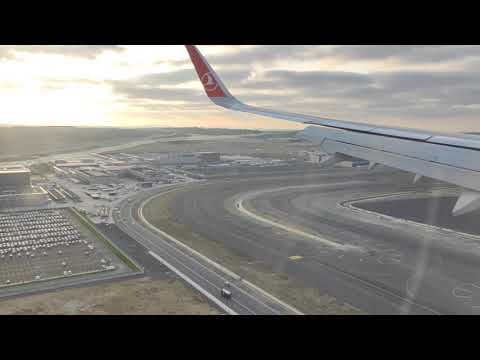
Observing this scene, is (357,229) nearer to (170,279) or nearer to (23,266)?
(170,279)

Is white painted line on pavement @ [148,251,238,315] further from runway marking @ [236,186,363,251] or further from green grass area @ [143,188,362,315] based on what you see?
runway marking @ [236,186,363,251]

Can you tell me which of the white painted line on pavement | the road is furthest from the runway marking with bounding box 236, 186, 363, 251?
the white painted line on pavement

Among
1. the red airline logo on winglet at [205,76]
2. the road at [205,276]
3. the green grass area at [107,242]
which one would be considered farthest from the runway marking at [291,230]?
the red airline logo on winglet at [205,76]

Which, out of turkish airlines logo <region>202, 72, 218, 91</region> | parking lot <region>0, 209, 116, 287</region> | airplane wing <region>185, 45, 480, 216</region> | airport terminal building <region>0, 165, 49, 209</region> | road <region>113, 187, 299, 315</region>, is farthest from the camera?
airport terminal building <region>0, 165, 49, 209</region>

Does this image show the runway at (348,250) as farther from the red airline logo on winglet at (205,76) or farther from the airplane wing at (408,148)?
the red airline logo on winglet at (205,76)

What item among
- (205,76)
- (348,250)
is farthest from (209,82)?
(348,250)
